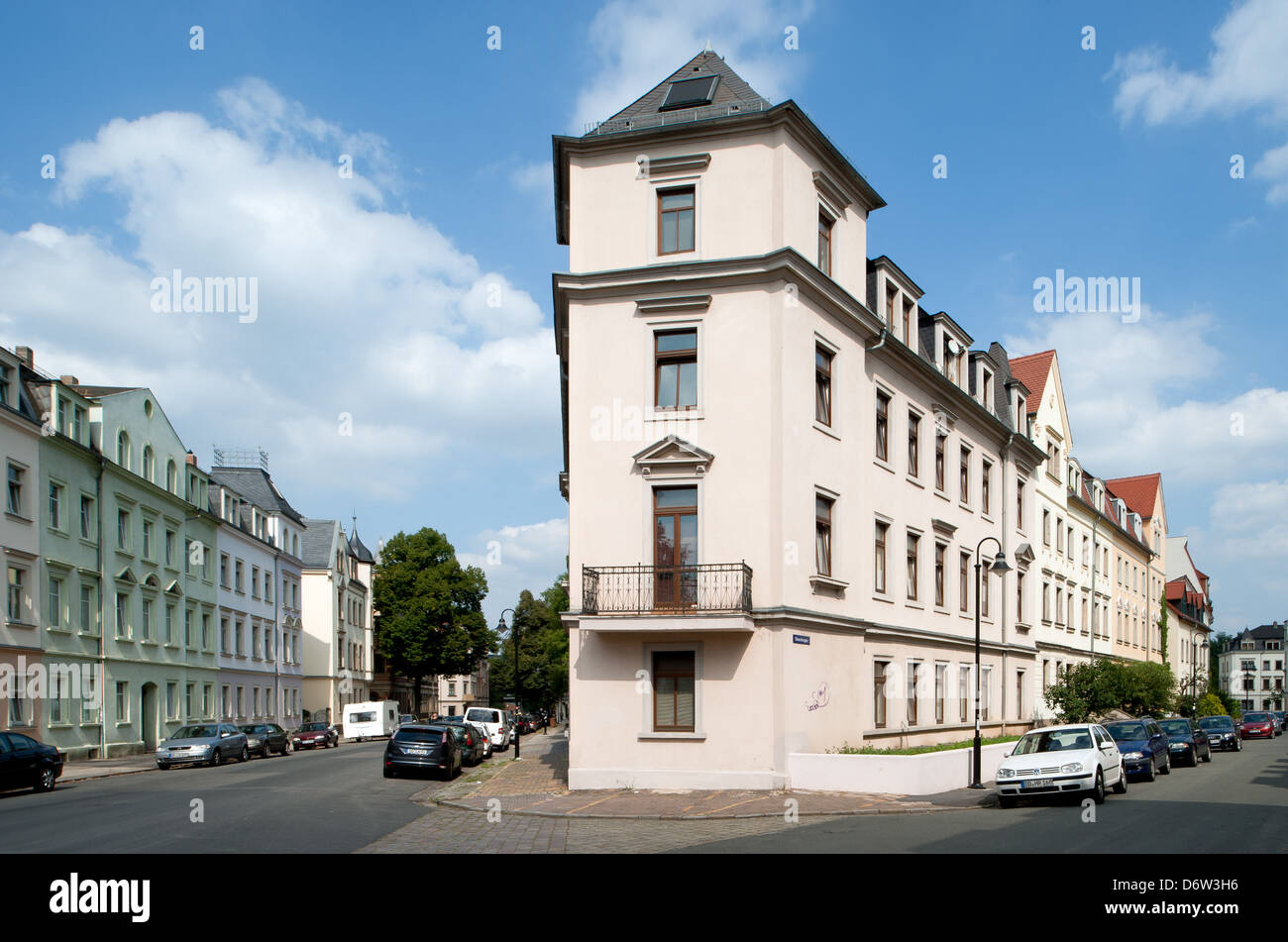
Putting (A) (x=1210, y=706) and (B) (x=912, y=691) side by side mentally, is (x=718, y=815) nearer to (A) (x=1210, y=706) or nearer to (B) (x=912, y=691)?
(B) (x=912, y=691)

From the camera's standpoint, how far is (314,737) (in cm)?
5166

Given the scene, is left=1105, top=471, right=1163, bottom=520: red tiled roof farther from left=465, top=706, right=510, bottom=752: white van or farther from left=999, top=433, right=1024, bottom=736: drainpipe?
left=465, top=706, right=510, bottom=752: white van

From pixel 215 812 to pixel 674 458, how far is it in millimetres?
10796

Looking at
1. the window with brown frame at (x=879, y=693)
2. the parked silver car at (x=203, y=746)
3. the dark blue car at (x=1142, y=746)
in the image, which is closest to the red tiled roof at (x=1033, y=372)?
the dark blue car at (x=1142, y=746)

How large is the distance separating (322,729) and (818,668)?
119ft

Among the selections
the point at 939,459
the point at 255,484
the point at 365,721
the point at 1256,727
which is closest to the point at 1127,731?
the point at 939,459

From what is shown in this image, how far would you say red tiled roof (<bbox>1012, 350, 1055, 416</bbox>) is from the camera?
42.7 meters

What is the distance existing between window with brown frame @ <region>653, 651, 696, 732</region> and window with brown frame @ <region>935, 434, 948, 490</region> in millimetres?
12768

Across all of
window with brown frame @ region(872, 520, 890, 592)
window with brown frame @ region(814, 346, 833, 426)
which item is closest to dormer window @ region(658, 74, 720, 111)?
window with brown frame @ region(814, 346, 833, 426)

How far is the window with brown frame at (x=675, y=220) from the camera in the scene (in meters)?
23.0

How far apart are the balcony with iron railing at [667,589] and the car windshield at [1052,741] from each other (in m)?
5.84
